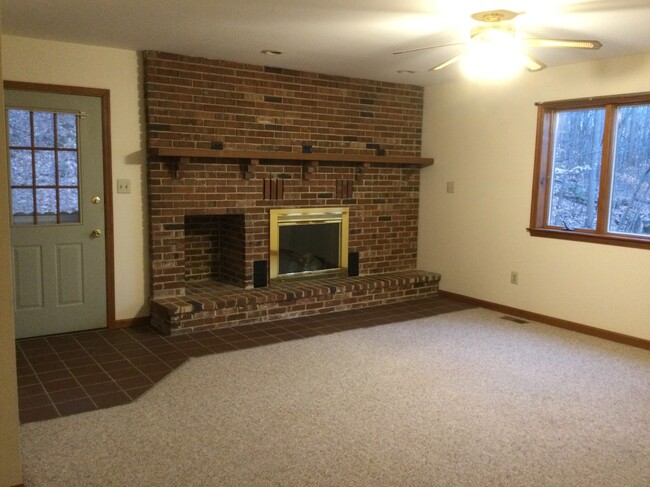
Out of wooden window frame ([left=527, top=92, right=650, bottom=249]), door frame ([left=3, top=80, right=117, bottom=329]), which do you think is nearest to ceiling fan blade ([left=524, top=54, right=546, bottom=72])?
wooden window frame ([left=527, top=92, right=650, bottom=249])

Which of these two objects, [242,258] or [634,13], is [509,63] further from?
[242,258]

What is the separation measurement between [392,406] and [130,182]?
9.16 feet

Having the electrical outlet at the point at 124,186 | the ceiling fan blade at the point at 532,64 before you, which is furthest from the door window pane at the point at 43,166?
the ceiling fan blade at the point at 532,64

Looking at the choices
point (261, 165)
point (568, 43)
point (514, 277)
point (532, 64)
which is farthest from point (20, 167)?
point (514, 277)

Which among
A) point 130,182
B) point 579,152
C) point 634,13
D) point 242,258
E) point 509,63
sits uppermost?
point 634,13

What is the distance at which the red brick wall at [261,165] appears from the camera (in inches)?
181

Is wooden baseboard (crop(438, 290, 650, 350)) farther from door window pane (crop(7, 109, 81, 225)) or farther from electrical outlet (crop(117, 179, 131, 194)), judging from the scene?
door window pane (crop(7, 109, 81, 225))

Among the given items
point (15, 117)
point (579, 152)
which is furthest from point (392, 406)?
point (15, 117)

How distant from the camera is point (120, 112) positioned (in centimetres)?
446

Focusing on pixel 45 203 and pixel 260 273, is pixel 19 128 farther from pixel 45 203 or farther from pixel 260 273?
pixel 260 273

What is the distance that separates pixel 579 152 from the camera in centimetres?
475

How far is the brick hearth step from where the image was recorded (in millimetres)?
4461

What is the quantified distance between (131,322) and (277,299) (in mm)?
1228

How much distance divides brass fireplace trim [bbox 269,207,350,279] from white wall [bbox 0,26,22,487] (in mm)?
3145
